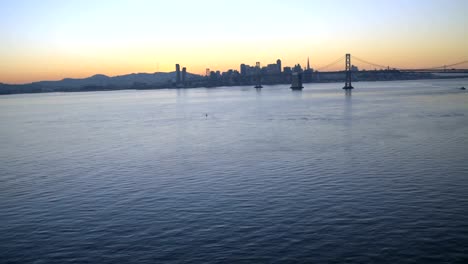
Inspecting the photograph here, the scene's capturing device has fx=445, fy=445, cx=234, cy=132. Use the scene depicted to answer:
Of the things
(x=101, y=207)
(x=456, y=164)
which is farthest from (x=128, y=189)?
(x=456, y=164)

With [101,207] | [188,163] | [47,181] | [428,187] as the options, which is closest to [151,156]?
[188,163]

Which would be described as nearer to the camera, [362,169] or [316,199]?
[316,199]

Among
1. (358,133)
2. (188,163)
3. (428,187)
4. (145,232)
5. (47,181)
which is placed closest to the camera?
(145,232)

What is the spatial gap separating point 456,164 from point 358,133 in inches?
619

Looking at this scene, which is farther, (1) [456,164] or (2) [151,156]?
(2) [151,156]

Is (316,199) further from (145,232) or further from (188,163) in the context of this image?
(188,163)

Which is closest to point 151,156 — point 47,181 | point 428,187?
point 47,181

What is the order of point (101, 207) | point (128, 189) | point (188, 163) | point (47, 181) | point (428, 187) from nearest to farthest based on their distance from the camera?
point (101, 207) → point (428, 187) → point (128, 189) → point (47, 181) → point (188, 163)

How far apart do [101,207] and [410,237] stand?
42.3ft

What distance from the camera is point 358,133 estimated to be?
137 ft

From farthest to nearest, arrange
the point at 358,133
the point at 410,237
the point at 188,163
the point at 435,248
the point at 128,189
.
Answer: the point at 358,133 < the point at 188,163 < the point at 128,189 < the point at 410,237 < the point at 435,248

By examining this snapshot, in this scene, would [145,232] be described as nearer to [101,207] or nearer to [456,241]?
[101,207]

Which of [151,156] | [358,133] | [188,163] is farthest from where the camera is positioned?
[358,133]

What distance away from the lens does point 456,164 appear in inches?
1033
